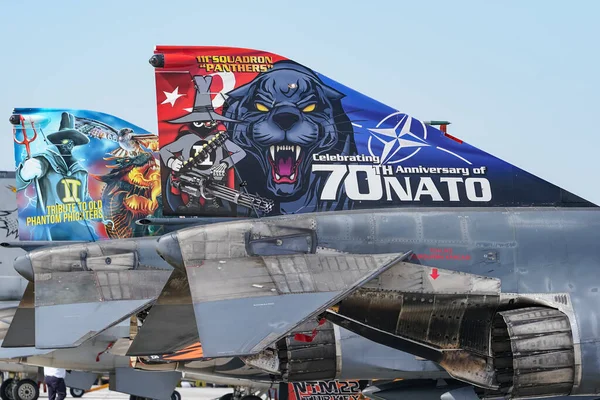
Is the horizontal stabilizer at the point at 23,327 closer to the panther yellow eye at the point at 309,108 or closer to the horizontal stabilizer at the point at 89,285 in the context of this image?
the horizontal stabilizer at the point at 89,285

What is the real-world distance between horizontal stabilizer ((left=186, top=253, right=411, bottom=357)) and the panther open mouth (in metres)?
1.41

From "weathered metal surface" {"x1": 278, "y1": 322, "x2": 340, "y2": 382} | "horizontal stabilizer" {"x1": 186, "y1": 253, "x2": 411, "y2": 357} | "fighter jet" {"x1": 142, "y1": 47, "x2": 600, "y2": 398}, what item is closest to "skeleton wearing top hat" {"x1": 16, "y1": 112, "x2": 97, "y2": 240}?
"weathered metal surface" {"x1": 278, "y1": 322, "x2": 340, "y2": 382}

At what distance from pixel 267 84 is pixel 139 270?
5.19 meters

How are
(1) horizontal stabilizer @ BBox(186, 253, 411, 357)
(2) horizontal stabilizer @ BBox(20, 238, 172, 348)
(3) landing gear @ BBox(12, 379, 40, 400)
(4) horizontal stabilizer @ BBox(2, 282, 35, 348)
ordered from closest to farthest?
1. (1) horizontal stabilizer @ BBox(186, 253, 411, 357)
2. (2) horizontal stabilizer @ BBox(20, 238, 172, 348)
3. (4) horizontal stabilizer @ BBox(2, 282, 35, 348)
4. (3) landing gear @ BBox(12, 379, 40, 400)

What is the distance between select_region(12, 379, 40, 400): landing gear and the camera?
2558cm

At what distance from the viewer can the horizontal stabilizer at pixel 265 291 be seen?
28.4 ft

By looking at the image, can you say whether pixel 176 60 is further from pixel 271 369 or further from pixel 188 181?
pixel 271 369

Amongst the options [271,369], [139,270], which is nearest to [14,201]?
[139,270]

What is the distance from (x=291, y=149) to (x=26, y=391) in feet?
54.8

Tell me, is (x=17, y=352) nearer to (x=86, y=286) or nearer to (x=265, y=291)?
(x=86, y=286)

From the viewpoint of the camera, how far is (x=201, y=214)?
37.1 feet

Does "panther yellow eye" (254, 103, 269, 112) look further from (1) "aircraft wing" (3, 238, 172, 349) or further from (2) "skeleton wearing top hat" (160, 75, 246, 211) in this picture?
(1) "aircraft wing" (3, 238, 172, 349)

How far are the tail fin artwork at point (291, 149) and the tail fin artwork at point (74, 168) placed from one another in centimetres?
A: 617

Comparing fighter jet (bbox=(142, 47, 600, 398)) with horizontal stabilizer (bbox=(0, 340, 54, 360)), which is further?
horizontal stabilizer (bbox=(0, 340, 54, 360))
